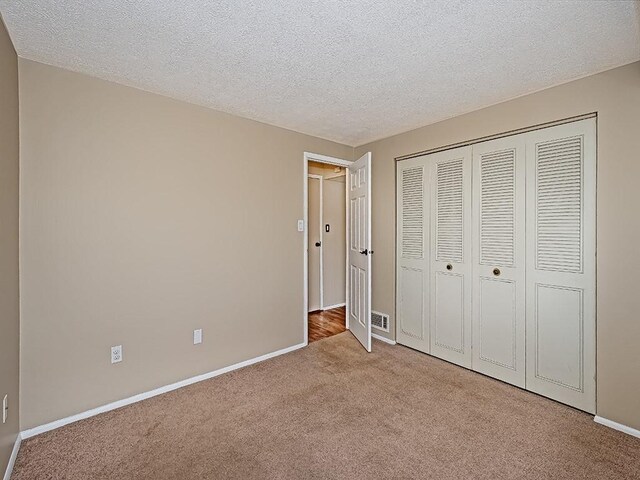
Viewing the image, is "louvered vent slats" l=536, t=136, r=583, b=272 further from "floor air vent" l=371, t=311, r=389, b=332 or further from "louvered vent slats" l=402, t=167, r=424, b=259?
"floor air vent" l=371, t=311, r=389, b=332

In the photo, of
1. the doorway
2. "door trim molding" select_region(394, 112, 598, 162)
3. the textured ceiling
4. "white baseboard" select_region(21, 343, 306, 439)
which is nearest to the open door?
"door trim molding" select_region(394, 112, 598, 162)

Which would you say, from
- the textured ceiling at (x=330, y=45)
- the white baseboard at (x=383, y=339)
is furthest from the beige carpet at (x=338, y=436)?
the textured ceiling at (x=330, y=45)

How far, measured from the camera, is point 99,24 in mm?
1673

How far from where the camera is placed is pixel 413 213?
3420 millimetres

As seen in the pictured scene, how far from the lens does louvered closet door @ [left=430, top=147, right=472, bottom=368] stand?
2.97m

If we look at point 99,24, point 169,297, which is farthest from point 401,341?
point 99,24

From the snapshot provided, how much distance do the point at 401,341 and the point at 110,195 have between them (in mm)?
3089

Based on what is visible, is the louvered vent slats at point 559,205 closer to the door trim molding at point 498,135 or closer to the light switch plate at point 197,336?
the door trim molding at point 498,135

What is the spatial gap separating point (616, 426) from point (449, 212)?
1.91 metres

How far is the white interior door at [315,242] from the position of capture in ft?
16.0

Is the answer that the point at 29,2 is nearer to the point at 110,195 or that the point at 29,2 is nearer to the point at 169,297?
the point at 110,195

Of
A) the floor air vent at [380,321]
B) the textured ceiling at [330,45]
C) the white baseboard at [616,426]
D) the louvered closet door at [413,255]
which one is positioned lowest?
the white baseboard at [616,426]

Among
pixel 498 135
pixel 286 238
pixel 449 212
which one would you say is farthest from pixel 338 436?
pixel 498 135

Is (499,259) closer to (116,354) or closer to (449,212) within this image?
(449,212)
